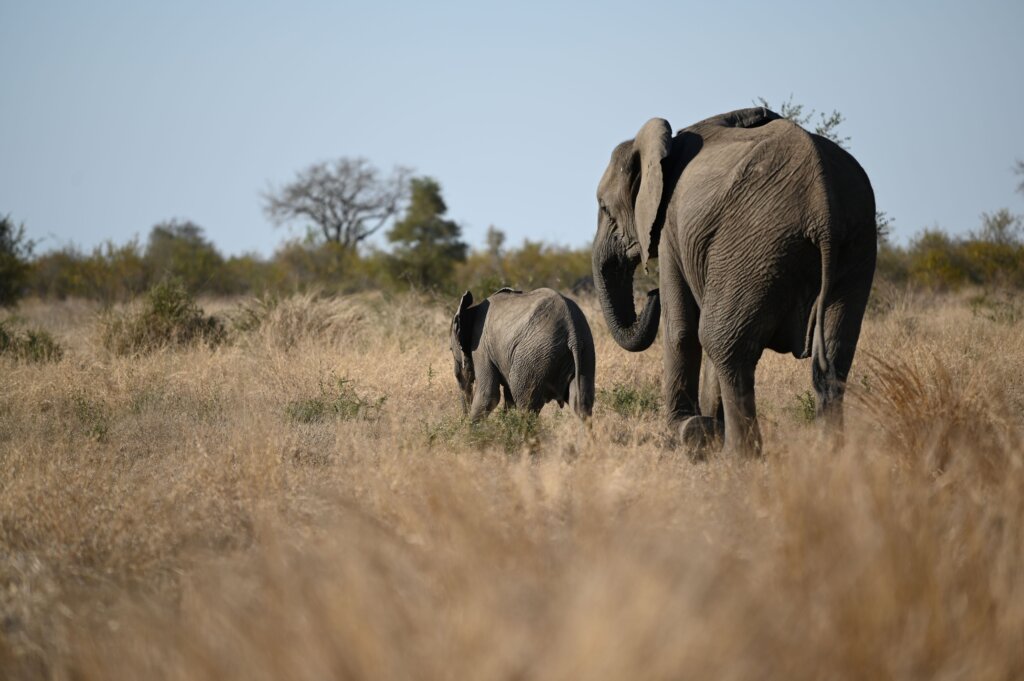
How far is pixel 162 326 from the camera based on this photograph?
13086mm

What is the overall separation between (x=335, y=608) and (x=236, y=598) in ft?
1.76

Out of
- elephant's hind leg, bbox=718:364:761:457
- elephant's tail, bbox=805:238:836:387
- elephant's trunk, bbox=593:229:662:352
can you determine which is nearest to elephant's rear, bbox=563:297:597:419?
elephant's trunk, bbox=593:229:662:352

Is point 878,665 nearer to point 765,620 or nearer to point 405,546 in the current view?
point 765,620

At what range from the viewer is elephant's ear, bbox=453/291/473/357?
27.3ft

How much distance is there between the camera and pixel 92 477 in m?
5.71

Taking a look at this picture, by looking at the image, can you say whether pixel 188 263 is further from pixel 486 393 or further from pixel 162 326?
pixel 486 393

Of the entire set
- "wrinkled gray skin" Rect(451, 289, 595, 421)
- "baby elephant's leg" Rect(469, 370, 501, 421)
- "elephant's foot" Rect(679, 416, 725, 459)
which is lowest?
"elephant's foot" Rect(679, 416, 725, 459)

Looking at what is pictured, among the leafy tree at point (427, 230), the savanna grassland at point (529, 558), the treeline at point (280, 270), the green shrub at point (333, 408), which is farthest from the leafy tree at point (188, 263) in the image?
the savanna grassland at point (529, 558)

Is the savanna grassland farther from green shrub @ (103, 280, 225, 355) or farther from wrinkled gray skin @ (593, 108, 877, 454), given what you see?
green shrub @ (103, 280, 225, 355)

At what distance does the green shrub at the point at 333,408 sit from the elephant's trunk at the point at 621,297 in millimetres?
2188

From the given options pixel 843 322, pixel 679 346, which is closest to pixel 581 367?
pixel 679 346

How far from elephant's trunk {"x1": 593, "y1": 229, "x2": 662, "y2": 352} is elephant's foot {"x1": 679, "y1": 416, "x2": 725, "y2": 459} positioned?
2.60 ft

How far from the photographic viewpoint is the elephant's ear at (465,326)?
832cm

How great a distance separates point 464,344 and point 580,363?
135cm
